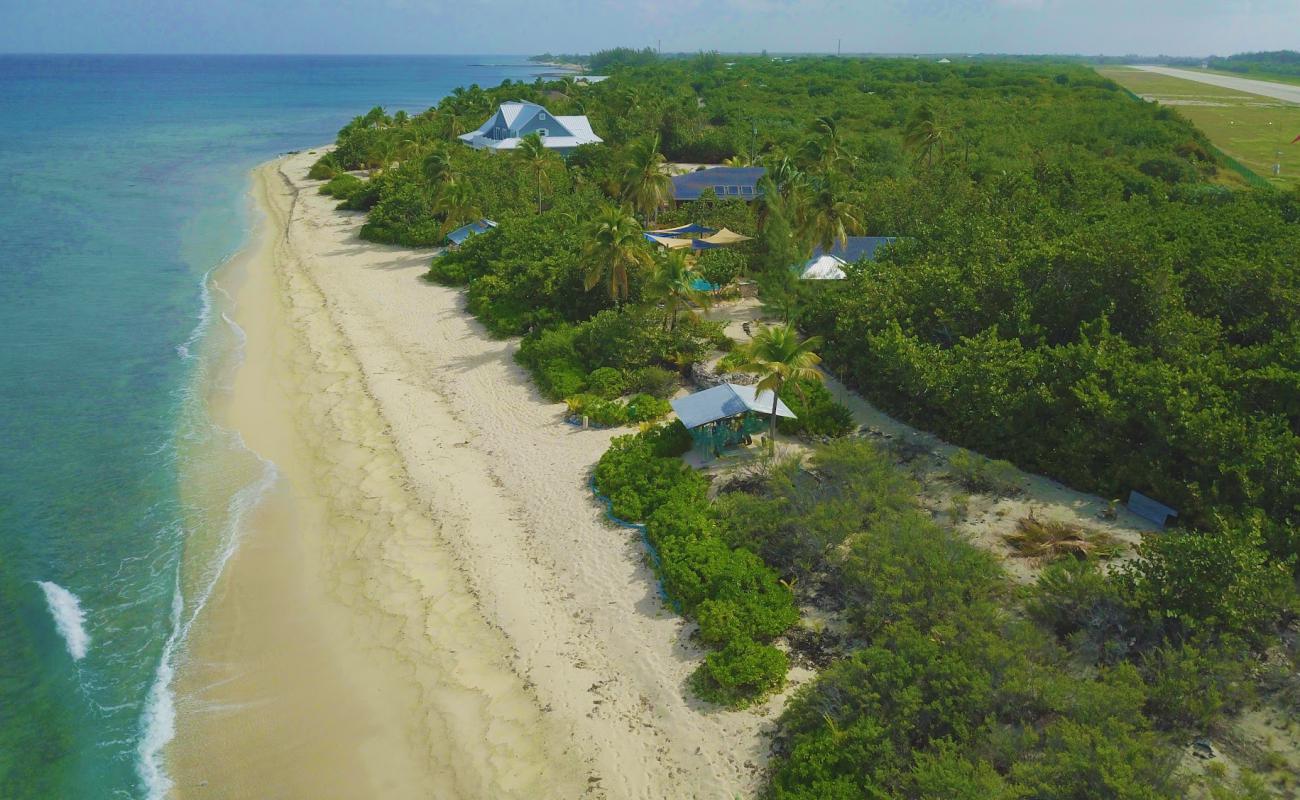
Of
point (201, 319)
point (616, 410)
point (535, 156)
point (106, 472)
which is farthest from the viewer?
point (535, 156)

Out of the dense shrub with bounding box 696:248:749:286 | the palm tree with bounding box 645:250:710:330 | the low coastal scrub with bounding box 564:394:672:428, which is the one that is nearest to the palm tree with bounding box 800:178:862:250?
the dense shrub with bounding box 696:248:749:286

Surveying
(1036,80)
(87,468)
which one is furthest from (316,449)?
(1036,80)

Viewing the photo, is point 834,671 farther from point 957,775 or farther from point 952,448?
point 952,448

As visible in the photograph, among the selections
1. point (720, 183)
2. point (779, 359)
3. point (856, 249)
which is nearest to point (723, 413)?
point (779, 359)

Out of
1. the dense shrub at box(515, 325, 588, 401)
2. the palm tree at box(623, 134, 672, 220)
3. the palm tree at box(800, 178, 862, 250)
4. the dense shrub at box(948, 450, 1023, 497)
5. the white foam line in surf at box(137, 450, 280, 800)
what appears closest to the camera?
the white foam line in surf at box(137, 450, 280, 800)

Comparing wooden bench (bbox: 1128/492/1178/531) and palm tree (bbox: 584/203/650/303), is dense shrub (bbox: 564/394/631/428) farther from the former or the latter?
wooden bench (bbox: 1128/492/1178/531)

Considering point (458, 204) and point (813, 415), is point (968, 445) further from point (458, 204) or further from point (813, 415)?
point (458, 204)
